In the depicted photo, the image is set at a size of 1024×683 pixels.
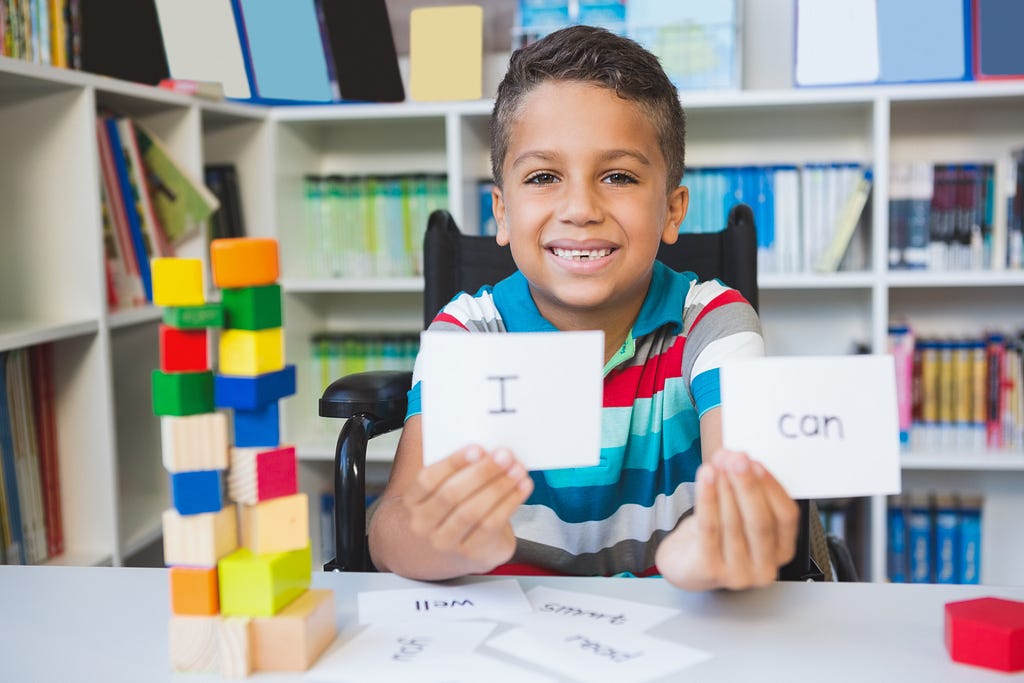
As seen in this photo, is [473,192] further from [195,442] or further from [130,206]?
[195,442]

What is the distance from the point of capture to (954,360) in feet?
7.78

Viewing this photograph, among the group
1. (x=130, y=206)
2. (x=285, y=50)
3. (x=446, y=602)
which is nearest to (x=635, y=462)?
(x=446, y=602)

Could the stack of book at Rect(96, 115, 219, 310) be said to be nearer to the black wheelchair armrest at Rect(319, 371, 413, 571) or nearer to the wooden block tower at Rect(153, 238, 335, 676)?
the black wheelchair armrest at Rect(319, 371, 413, 571)

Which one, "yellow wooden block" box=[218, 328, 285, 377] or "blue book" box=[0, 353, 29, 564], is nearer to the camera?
"yellow wooden block" box=[218, 328, 285, 377]

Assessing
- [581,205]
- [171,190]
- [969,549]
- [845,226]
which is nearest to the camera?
A: [581,205]

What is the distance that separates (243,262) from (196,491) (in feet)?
0.51

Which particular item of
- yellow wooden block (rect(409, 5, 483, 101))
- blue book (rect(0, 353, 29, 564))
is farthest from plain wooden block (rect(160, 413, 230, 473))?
yellow wooden block (rect(409, 5, 483, 101))

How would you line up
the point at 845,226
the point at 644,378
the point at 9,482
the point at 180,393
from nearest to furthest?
the point at 180,393 → the point at 644,378 → the point at 9,482 → the point at 845,226

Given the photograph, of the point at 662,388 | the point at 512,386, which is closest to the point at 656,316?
the point at 662,388

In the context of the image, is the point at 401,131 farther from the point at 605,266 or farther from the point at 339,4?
the point at 605,266

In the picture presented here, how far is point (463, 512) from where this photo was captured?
2.38 feet

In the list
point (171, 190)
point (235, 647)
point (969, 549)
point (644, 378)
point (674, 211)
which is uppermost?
point (171, 190)

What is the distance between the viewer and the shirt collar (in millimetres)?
1178

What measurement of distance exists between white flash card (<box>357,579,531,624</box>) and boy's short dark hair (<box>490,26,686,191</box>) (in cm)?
57
